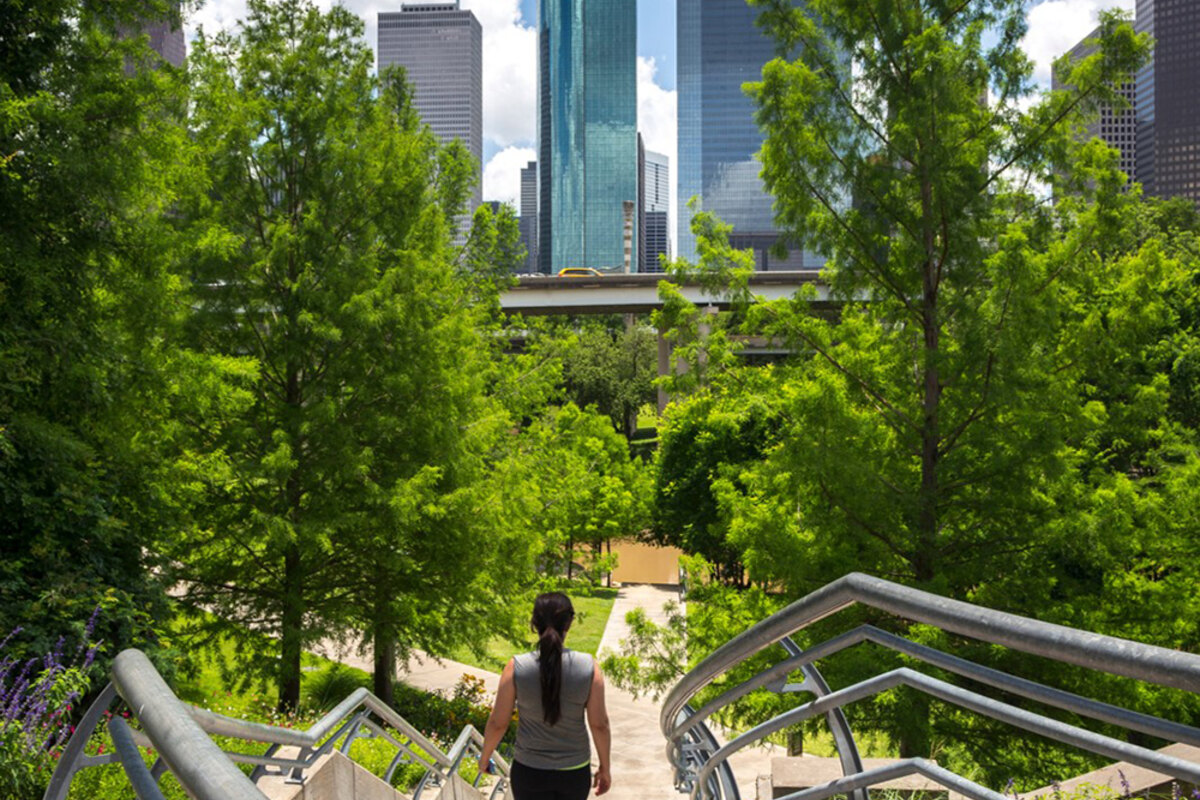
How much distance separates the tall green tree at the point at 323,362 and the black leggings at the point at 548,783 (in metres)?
7.81

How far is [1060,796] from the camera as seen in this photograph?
13.7 ft

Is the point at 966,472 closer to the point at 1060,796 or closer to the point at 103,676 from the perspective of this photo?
the point at 1060,796

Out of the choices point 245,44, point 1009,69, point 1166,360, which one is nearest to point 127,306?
point 245,44

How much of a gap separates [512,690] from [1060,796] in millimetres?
2393

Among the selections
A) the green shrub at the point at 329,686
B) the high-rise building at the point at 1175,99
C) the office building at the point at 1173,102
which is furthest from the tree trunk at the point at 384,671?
the high-rise building at the point at 1175,99

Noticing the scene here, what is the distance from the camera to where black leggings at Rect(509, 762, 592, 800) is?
4.62 meters

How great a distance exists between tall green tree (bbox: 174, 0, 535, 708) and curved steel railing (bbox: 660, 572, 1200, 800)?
918 cm

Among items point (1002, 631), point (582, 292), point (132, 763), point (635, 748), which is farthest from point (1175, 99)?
point (132, 763)

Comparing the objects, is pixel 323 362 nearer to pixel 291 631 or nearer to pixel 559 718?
pixel 291 631

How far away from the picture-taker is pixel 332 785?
541 cm

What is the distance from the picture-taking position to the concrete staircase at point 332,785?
15.1 feet

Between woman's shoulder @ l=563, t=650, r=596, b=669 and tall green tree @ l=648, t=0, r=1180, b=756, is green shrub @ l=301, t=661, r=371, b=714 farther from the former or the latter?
woman's shoulder @ l=563, t=650, r=596, b=669

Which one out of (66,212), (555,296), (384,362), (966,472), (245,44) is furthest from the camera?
(555,296)

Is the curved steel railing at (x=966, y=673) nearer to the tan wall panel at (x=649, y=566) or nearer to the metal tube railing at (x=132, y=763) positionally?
the metal tube railing at (x=132, y=763)
